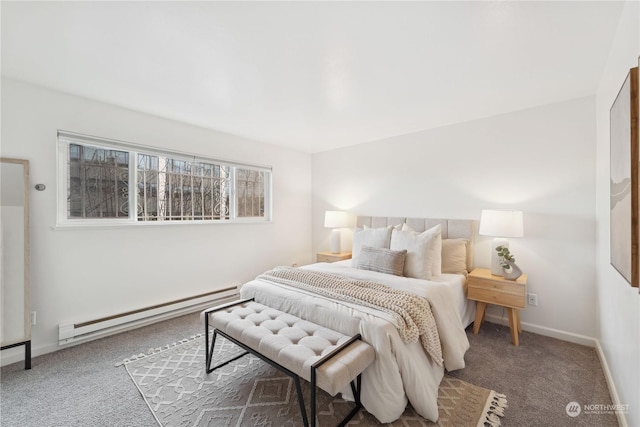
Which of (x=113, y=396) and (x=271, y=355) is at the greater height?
(x=271, y=355)

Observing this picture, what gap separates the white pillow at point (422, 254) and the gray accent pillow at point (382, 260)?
74 mm

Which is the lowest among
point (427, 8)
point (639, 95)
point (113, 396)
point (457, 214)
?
point (113, 396)

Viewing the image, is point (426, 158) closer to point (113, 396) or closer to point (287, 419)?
point (287, 419)

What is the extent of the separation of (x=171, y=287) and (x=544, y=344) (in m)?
3.90

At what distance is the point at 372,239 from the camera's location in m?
3.20

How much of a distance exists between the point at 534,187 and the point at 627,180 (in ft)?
5.83

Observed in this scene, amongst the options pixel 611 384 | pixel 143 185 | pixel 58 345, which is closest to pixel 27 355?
pixel 58 345

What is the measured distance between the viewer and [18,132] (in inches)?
88.3

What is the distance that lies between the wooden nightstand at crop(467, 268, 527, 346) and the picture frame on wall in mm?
1079

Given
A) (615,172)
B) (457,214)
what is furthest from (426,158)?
(615,172)

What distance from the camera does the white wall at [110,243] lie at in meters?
2.32

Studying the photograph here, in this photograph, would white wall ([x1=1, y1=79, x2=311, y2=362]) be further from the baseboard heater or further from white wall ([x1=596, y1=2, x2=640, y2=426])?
white wall ([x1=596, y1=2, x2=640, y2=426])

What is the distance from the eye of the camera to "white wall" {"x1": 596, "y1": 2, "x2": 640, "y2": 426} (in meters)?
1.35

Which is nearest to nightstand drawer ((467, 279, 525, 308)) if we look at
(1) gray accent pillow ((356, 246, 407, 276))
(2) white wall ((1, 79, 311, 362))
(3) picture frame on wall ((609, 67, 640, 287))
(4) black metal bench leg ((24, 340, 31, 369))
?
(1) gray accent pillow ((356, 246, 407, 276))
